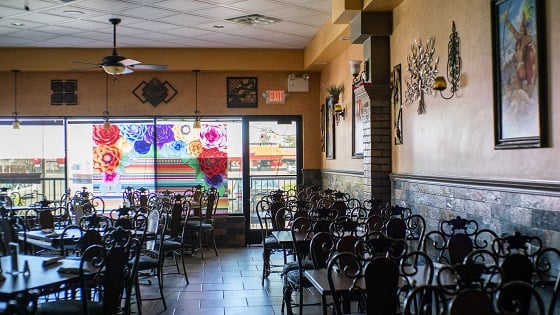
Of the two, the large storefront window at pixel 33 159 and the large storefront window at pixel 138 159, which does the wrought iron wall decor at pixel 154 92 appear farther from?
the large storefront window at pixel 33 159

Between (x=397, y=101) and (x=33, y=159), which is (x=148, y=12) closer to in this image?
(x=397, y=101)

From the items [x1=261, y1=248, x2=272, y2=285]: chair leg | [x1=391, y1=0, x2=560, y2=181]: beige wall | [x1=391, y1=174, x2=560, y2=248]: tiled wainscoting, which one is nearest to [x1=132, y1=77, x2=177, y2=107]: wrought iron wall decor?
[x1=261, y1=248, x2=272, y2=285]: chair leg

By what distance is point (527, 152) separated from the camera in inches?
138

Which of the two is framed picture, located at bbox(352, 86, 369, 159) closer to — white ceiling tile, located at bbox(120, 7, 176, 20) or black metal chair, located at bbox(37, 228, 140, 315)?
white ceiling tile, located at bbox(120, 7, 176, 20)

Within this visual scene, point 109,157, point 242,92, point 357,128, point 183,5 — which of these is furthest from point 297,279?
point 109,157

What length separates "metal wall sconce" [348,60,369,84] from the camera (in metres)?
6.47

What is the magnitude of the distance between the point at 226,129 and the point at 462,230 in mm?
6342

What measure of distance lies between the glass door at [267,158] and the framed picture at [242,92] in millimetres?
311

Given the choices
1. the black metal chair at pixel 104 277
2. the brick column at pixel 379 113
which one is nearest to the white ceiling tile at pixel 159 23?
the brick column at pixel 379 113

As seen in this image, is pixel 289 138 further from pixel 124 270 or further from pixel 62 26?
pixel 124 270

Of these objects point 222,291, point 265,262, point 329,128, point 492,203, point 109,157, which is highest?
point 329,128

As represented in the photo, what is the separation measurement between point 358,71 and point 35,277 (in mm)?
4530

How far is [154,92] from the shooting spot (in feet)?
32.9

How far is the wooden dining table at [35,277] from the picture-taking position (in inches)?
125
